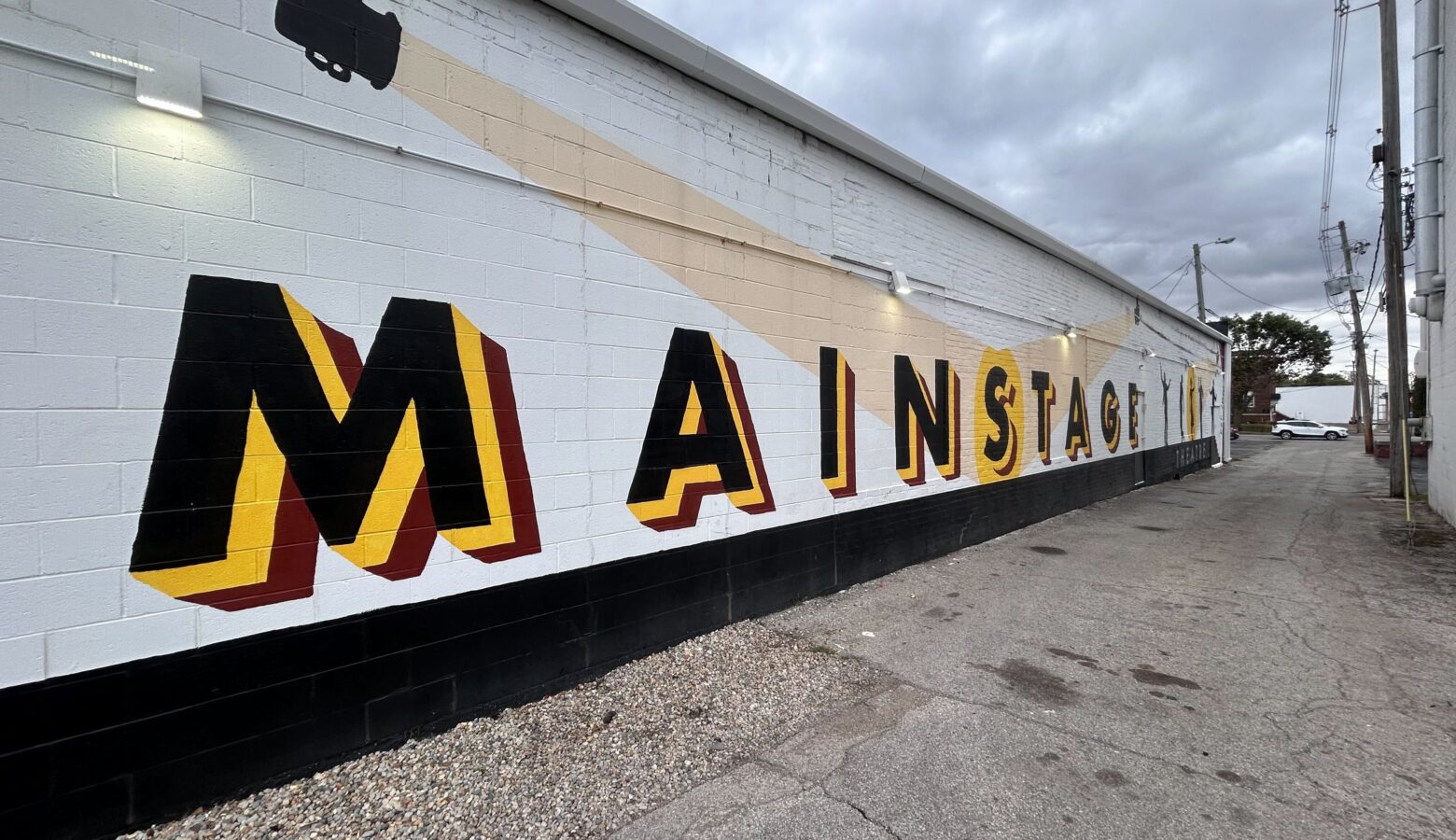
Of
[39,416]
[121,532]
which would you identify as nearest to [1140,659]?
[121,532]

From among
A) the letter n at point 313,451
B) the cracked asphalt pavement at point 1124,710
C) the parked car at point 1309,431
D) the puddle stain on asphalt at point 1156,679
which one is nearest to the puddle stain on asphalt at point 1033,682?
the cracked asphalt pavement at point 1124,710

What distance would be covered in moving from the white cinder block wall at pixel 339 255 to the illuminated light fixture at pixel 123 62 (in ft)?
0.09

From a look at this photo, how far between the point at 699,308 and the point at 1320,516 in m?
11.2

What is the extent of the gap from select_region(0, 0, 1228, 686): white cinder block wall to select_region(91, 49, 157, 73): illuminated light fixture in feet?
0.09

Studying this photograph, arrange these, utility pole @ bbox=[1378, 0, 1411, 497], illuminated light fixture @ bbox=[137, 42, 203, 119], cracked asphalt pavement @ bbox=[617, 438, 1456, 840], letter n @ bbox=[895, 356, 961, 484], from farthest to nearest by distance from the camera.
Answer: utility pole @ bbox=[1378, 0, 1411, 497] < letter n @ bbox=[895, 356, 961, 484] < cracked asphalt pavement @ bbox=[617, 438, 1456, 840] < illuminated light fixture @ bbox=[137, 42, 203, 119]

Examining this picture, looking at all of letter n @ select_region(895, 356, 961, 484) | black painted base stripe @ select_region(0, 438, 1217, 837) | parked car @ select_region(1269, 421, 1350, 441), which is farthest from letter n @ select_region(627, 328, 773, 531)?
parked car @ select_region(1269, 421, 1350, 441)

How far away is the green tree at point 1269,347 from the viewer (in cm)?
4303

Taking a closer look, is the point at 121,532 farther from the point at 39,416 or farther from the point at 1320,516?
the point at 1320,516

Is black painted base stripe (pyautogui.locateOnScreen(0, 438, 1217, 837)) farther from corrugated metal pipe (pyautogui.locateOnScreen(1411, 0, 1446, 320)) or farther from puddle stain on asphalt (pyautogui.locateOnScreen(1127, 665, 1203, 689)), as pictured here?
corrugated metal pipe (pyautogui.locateOnScreen(1411, 0, 1446, 320))

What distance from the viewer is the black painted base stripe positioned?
2.15 metres

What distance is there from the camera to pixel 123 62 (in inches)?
89.4

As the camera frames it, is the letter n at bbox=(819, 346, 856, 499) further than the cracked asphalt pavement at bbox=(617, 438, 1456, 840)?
Yes

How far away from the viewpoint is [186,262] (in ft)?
7.85

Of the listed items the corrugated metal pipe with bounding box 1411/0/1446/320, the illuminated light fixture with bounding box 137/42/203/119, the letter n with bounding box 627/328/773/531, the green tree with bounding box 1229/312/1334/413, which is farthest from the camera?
the green tree with bounding box 1229/312/1334/413
